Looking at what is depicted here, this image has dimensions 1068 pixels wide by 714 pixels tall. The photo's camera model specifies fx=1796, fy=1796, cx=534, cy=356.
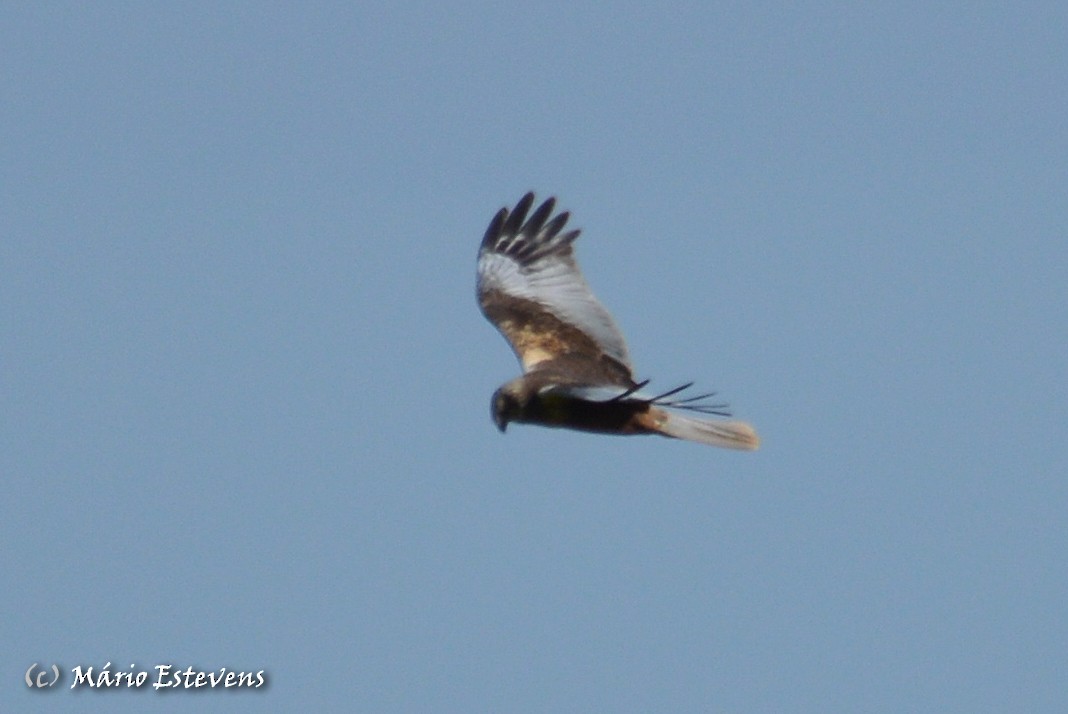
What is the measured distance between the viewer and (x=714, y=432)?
10.9 m

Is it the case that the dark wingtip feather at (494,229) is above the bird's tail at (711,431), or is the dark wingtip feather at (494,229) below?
above

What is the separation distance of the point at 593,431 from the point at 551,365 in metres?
0.92

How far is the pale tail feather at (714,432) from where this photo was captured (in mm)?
10844

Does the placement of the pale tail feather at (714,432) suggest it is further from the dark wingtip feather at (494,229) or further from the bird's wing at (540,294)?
the dark wingtip feather at (494,229)

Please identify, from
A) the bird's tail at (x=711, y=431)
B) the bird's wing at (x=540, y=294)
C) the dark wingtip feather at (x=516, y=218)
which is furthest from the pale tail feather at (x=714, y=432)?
the dark wingtip feather at (x=516, y=218)

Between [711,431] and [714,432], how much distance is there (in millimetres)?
19

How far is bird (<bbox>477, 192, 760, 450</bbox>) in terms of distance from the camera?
10.5m

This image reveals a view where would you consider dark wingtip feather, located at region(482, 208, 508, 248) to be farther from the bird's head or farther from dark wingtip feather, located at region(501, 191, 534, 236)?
the bird's head

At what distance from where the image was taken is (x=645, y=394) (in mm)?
10070

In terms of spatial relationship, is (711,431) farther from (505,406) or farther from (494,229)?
(494,229)

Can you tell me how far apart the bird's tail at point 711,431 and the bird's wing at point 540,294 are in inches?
33.0

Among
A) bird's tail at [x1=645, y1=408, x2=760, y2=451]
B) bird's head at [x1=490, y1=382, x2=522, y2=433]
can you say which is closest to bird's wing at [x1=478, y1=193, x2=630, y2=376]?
bird's tail at [x1=645, y1=408, x2=760, y2=451]

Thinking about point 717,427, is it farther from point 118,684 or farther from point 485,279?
point 118,684

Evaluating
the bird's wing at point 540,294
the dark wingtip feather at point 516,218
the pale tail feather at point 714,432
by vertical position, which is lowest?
the pale tail feather at point 714,432
